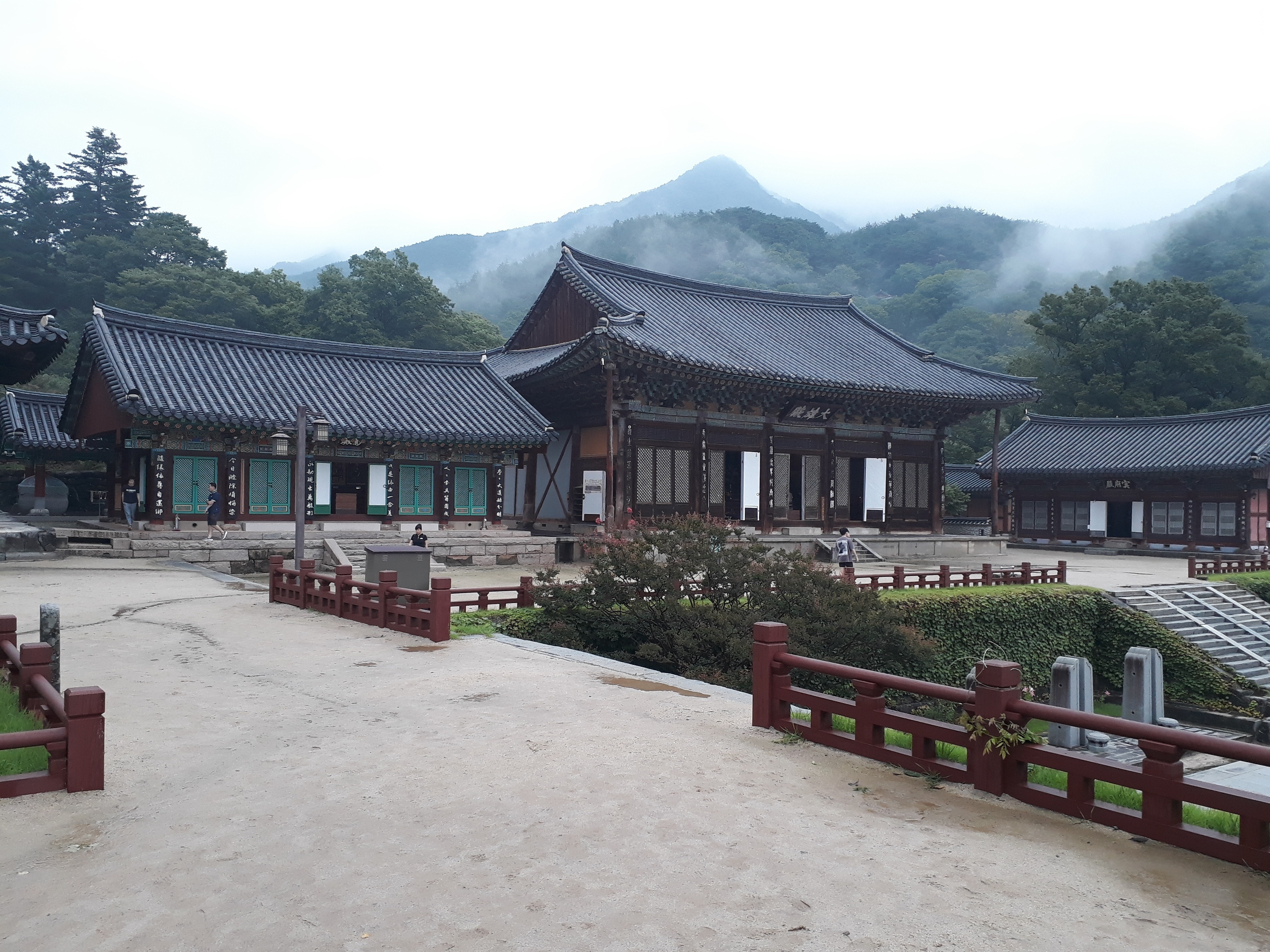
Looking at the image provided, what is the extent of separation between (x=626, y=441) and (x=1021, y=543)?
22.8 metres

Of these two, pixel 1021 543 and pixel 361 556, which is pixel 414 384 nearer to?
pixel 361 556

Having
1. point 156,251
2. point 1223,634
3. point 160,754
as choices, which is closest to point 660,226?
point 156,251

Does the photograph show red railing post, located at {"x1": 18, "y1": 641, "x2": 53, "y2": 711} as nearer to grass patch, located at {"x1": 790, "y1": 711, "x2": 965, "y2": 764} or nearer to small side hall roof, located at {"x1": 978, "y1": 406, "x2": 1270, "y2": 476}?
grass patch, located at {"x1": 790, "y1": 711, "x2": 965, "y2": 764}

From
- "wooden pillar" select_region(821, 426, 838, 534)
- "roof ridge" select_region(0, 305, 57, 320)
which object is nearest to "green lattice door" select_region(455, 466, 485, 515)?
"wooden pillar" select_region(821, 426, 838, 534)

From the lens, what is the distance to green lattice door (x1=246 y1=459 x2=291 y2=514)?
23734 millimetres

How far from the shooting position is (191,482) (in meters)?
22.8

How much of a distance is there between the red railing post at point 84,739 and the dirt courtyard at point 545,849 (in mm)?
116

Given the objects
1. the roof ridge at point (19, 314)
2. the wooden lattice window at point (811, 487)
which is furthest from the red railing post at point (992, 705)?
the wooden lattice window at point (811, 487)

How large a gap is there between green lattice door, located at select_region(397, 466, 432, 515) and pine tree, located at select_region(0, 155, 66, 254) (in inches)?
1904

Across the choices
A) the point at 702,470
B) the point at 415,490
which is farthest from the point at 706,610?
the point at 415,490

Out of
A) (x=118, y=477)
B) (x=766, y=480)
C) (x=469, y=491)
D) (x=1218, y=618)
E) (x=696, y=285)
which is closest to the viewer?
(x=1218, y=618)

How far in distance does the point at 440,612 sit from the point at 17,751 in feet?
19.4

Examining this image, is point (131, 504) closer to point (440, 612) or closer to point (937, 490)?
point (440, 612)

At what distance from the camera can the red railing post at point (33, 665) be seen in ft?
22.3
